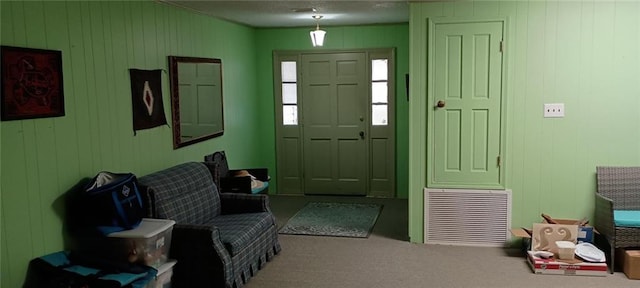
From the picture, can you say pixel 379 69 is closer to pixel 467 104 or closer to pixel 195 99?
pixel 467 104

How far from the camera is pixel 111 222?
3357 mm

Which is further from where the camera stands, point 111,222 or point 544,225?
point 544,225

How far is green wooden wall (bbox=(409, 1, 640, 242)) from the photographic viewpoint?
14.7 ft

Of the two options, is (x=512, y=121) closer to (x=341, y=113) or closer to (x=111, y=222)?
(x=341, y=113)

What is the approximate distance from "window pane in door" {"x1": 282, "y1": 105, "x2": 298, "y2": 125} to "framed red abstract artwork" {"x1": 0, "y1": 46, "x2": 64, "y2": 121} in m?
3.96

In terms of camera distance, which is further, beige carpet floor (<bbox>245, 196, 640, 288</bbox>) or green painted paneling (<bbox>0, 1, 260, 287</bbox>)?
beige carpet floor (<bbox>245, 196, 640, 288</bbox>)

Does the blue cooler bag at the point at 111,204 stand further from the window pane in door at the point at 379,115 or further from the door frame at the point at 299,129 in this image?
the window pane in door at the point at 379,115

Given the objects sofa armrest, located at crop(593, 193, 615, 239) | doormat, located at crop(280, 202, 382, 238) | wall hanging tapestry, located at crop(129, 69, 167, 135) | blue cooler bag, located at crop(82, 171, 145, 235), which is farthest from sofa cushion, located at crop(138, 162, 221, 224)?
sofa armrest, located at crop(593, 193, 615, 239)

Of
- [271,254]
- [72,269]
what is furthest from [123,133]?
[271,254]

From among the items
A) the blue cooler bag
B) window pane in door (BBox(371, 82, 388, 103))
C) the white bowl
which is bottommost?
the white bowl

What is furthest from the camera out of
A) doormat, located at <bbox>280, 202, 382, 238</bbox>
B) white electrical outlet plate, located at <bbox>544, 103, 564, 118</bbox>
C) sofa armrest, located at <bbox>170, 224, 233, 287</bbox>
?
doormat, located at <bbox>280, 202, 382, 238</bbox>

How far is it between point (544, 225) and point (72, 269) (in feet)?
11.1

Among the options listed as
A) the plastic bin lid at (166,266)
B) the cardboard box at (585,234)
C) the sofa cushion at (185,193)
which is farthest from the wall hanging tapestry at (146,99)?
the cardboard box at (585,234)

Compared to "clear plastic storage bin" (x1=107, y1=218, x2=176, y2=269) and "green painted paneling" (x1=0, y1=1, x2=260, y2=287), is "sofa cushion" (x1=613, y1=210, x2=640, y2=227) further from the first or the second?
"green painted paneling" (x1=0, y1=1, x2=260, y2=287)
